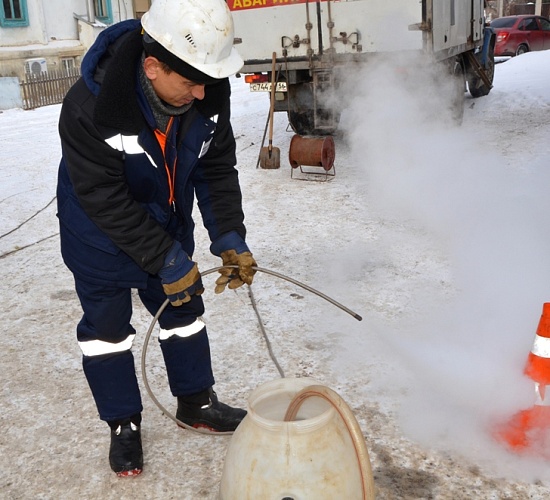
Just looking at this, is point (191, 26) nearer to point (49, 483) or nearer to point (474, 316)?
point (49, 483)

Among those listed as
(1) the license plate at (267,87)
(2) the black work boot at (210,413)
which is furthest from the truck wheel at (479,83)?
(2) the black work boot at (210,413)

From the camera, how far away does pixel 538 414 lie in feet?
9.33

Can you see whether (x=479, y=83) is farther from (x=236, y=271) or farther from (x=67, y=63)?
(x=67, y=63)

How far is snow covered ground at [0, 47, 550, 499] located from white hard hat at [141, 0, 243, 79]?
1.73 metres

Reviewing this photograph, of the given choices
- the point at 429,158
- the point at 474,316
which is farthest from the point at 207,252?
the point at 429,158

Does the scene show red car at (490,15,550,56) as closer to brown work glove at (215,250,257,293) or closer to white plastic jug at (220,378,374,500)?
brown work glove at (215,250,257,293)

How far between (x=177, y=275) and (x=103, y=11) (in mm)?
22596

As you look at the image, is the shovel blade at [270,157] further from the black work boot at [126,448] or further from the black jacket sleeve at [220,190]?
the black work boot at [126,448]

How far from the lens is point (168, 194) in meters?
2.66

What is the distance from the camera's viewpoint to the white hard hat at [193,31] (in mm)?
2264

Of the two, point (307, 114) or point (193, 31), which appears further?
point (307, 114)

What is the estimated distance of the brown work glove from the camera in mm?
2844

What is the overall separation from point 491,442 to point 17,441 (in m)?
2.23

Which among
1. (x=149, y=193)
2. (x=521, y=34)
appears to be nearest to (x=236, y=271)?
(x=149, y=193)
